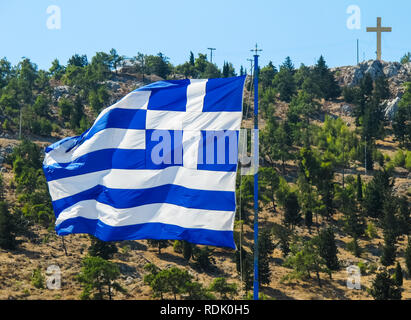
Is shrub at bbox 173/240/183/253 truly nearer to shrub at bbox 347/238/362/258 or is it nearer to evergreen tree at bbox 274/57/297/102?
shrub at bbox 347/238/362/258

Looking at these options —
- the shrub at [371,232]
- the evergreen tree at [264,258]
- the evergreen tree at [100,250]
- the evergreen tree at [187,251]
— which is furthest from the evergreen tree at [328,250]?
the evergreen tree at [100,250]

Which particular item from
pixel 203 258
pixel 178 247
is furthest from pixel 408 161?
pixel 203 258

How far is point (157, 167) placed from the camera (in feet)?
53.9

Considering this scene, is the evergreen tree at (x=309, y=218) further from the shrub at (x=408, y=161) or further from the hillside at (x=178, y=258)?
the shrub at (x=408, y=161)

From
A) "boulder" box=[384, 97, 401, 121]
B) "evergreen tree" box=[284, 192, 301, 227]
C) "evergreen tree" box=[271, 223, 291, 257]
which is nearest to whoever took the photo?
"evergreen tree" box=[271, 223, 291, 257]

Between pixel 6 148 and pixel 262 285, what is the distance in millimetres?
48804

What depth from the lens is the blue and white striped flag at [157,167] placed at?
15758 mm

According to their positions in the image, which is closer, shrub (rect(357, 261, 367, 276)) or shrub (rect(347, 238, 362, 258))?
shrub (rect(357, 261, 367, 276))

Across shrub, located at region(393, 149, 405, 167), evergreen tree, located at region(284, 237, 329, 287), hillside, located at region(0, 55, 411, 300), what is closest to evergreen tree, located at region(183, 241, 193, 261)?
hillside, located at region(0, 55, 411, 300)

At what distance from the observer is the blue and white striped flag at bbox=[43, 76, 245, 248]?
51.7 ft

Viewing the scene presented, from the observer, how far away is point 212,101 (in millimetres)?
16188

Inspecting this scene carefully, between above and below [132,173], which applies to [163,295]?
below
